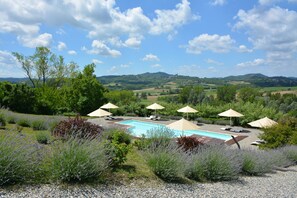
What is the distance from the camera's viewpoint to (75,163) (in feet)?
15.0

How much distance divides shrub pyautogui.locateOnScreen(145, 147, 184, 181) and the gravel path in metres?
0.29

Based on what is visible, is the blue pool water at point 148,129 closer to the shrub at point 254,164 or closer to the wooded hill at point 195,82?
the shrub at point 254,164

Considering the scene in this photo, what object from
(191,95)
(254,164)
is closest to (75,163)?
(254,164)

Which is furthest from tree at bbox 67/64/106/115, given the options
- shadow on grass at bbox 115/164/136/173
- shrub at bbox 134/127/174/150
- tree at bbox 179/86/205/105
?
shadow on grass at bbox 115/164/136/173

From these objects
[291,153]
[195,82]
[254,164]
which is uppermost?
[195,82]

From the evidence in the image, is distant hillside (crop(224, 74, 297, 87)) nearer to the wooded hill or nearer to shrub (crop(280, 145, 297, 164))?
the wooded hill

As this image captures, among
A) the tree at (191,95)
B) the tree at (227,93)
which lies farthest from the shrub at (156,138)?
the tree at (227,93)

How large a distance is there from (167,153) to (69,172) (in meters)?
2.23

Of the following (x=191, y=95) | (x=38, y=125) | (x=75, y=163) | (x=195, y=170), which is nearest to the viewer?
(x=75, y=163)

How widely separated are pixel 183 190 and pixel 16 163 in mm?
3084

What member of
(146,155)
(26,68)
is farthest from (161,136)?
(26,68)

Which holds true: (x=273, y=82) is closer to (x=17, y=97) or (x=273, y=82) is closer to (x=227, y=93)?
(x=227, y=93)

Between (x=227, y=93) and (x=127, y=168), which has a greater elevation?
(x=127, y=168)

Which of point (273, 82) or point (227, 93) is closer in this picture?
point (227, 93)
